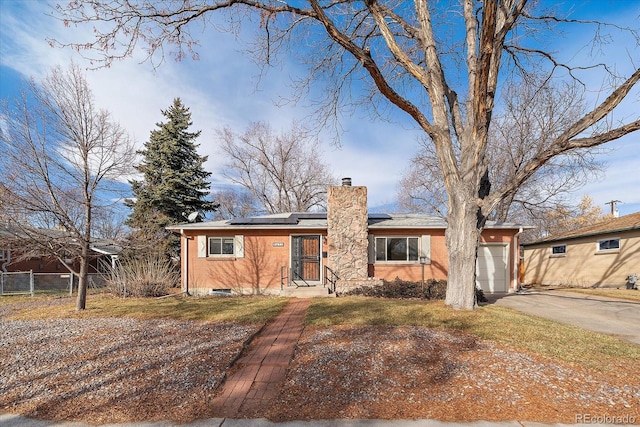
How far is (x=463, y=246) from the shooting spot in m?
7.04

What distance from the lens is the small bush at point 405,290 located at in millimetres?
9523

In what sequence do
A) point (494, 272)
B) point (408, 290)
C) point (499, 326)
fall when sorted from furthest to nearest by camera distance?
point (494, 272) → point (408, 290) → point (499, 326)

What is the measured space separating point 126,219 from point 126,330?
14.4 metres

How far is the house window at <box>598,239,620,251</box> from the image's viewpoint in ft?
45.3

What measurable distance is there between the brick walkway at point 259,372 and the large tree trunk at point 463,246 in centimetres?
399

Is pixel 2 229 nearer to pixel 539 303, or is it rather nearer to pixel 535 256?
pixel 539 303

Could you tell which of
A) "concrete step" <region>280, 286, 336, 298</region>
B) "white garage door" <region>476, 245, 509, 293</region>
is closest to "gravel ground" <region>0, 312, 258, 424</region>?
"concrete step" <region>280, 286, 336, 298</region>

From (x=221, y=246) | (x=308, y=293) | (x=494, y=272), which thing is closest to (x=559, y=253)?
(x=494, y=272)

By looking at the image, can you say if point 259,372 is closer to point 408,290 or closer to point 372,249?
point 408,290

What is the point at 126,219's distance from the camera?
695 inches

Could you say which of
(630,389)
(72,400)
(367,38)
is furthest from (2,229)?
(630,389)

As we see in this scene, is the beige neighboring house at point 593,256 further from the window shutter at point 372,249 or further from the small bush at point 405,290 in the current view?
the window shutter at point 372,249

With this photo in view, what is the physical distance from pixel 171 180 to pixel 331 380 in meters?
16.7

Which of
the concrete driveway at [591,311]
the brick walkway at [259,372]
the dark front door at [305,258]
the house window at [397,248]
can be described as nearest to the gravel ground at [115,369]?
the brick walkway at [259,372]
